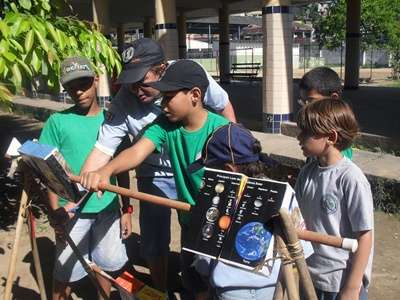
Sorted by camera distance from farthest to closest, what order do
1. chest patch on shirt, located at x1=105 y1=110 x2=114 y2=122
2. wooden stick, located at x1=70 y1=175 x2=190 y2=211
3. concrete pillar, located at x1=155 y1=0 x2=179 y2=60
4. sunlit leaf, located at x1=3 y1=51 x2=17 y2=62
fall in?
concrete pillar, located at x1=155 y1=0 x2=179 y2=60 → chest patch on shirt, located at x1=105 y1=110 x2=114 y2=122 → sunlit leaf, located at x1=3 y1=51 x2=17 y2=62 → wooden stick, located at x1=70 y1=175 x2=190 y2=211

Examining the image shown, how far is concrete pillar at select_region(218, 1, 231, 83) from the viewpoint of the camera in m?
19.5

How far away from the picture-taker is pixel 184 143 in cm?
231

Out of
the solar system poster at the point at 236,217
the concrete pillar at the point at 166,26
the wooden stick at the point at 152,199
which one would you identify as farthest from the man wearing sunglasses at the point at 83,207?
the concrete pillar at the point at 166,26

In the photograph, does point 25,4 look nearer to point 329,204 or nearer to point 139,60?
point 139,60

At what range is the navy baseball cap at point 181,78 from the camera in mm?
2131

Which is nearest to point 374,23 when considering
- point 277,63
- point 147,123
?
point 277,63

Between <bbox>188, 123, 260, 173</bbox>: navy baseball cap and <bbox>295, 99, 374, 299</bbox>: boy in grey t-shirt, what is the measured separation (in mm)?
213

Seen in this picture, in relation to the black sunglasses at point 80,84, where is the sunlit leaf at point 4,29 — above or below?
above

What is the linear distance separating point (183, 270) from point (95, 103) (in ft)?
3.41

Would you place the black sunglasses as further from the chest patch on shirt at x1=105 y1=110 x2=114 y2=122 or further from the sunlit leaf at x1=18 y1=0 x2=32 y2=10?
the sunlit leaf at x1=18 y1=0 x2=32 y2=10

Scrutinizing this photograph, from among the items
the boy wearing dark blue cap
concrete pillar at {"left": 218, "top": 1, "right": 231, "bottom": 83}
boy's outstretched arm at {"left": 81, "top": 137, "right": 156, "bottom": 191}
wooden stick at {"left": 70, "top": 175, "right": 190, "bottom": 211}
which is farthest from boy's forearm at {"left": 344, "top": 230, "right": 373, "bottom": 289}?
concrete pillar at {"left": 218, "top": 1, "right": 231, "bottom": 83}

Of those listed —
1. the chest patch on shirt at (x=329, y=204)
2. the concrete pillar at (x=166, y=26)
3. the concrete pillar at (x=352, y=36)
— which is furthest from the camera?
the concrete pillar at (x=352, y=36)

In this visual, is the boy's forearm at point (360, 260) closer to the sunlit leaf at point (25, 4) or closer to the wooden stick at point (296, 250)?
the wooden stick at point (296, 250)

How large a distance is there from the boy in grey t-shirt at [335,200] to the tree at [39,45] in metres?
1.39
